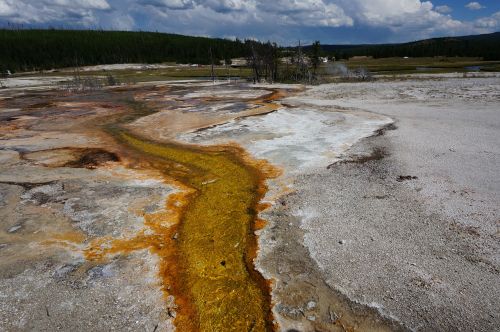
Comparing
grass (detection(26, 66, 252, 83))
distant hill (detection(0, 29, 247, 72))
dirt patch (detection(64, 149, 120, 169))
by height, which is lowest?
dirt patch (detection(64, 149, 120, 169))

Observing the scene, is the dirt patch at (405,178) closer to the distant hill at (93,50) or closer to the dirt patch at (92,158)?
the dirt patch at (92,158)

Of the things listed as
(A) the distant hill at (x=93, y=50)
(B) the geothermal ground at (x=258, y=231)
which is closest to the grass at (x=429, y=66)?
(A) the distant hill at (x=93, y=50)

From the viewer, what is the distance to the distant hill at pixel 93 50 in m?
79.6

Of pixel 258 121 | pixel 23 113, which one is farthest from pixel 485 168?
pixel 23 113

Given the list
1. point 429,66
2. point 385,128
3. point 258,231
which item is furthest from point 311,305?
point 429,66

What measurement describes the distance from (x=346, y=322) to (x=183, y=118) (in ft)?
50.0

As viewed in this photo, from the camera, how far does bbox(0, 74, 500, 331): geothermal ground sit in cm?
475

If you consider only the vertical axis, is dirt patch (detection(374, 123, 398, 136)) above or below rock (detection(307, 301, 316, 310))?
above

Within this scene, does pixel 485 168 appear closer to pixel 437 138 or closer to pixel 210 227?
pixel 437 138

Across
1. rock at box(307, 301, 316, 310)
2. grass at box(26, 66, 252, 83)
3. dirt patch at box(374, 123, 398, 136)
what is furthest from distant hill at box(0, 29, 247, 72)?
rock at box(307, 301, 316, 310)

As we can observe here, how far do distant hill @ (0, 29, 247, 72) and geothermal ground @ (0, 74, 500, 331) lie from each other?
70199mm

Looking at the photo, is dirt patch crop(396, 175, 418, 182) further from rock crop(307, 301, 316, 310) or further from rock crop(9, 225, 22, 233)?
rock crop(9, 225, 22, 233)

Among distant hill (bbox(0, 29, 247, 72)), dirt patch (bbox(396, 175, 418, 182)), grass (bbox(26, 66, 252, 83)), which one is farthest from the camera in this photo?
distant hill (bbox(0, 29, 247, 72))

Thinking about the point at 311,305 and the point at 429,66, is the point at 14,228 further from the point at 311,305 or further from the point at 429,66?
the point at 429,66
